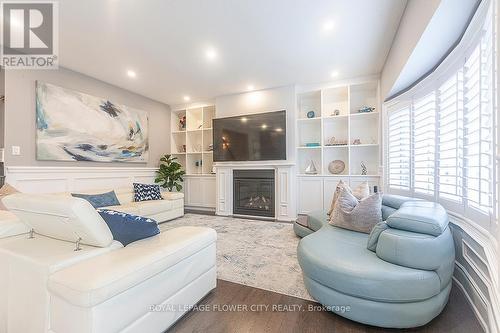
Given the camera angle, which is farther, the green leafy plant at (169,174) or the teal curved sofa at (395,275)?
the green leafy plant at (169,174)

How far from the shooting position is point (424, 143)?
107 inches

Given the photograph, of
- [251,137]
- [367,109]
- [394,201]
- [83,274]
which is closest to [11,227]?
[83,274]

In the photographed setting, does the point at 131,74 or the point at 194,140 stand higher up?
the point at 131,74

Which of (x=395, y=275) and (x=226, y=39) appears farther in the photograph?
(x=226, y=39)

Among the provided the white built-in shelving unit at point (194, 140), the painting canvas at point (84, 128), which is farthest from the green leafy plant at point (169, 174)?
the painting canvas at point (84, 128)

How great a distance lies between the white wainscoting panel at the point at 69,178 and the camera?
3.25 metres

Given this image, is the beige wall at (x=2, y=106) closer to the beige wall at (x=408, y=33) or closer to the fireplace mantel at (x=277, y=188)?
the fireplace mantel at (x=277, y=188)

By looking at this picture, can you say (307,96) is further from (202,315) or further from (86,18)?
(202,315)

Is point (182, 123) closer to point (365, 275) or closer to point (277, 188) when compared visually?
point (277, 188)

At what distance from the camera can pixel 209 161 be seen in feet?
19.4

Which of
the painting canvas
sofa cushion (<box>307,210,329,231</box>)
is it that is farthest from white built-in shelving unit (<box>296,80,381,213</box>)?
the painting canvas

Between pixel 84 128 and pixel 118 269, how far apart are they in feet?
12.6

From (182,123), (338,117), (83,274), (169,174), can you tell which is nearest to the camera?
(83,274)

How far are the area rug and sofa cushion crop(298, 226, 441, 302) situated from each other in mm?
402
